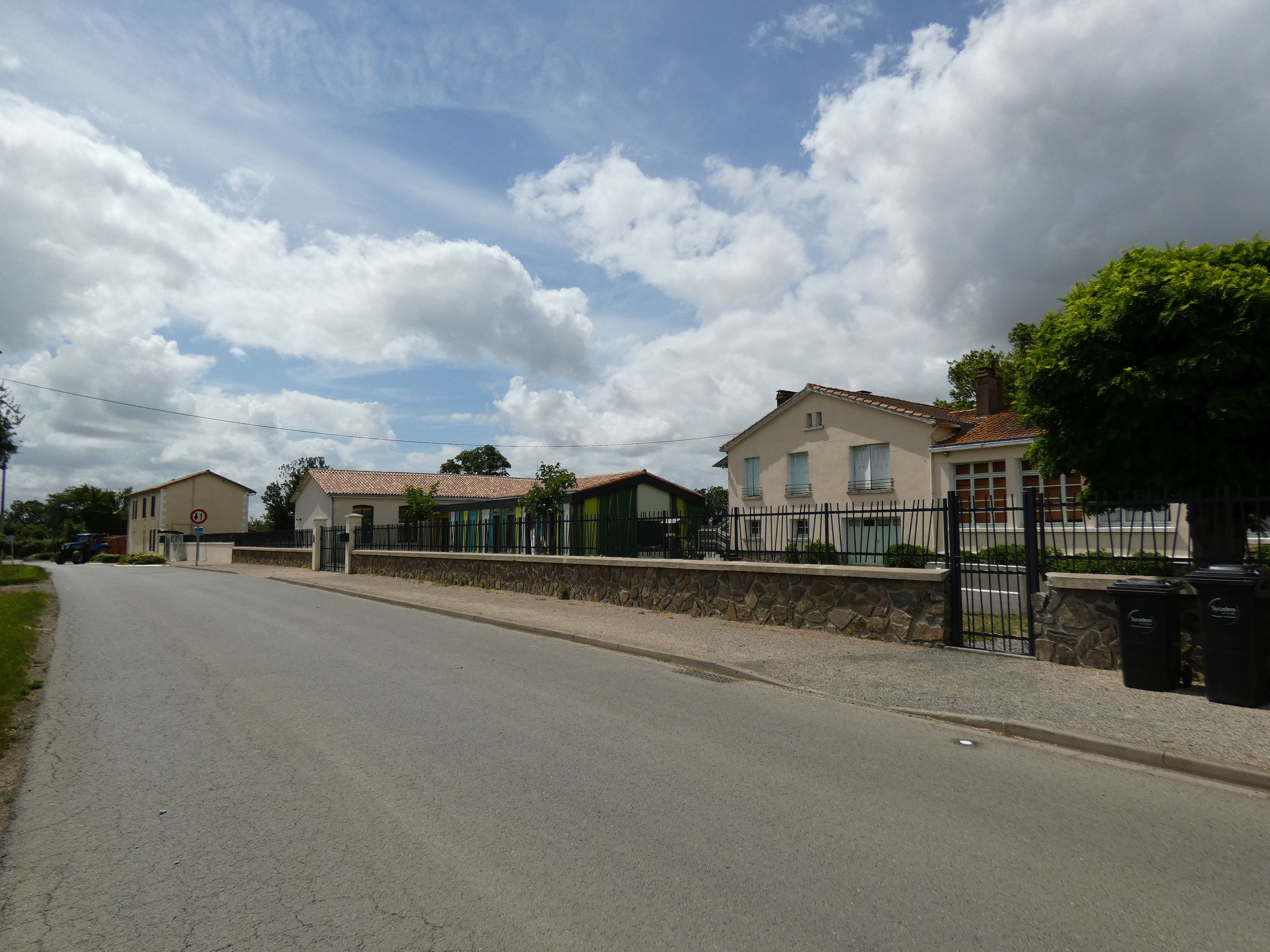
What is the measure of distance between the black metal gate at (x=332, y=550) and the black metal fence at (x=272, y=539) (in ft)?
4.21

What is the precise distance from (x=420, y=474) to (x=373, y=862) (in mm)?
53780

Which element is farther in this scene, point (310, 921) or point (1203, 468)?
point (1203, 468)

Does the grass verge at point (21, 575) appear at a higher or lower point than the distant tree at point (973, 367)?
lower

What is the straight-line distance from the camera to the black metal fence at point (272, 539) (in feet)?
114

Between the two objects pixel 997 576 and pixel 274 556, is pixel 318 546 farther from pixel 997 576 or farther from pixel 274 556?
pixel 997 576

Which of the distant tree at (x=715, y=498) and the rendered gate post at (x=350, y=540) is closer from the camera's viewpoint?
the rendered gate post at (x=350, y=540)

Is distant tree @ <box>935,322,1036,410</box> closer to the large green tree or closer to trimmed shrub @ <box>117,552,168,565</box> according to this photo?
the large green tree

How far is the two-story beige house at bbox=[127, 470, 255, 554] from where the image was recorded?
62.8 m

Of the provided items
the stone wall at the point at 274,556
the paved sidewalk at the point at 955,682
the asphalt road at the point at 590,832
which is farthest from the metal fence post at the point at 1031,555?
the stone wall at the point at 274,556

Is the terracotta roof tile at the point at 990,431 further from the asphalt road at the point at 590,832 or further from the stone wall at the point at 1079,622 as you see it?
the asphalt road at the point at 590,832

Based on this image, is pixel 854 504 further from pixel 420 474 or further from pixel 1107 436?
pixel 420 474

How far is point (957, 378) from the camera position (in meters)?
41.0

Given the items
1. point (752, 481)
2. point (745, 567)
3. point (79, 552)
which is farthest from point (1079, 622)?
point (79, 552)

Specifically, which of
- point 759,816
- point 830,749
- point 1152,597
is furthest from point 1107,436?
point 759,816
